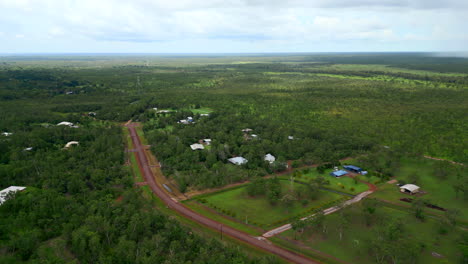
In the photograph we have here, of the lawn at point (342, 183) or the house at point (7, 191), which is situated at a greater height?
the house at point (7, 191)

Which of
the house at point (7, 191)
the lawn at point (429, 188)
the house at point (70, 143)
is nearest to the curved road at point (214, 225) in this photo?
the house at point (70, 143)

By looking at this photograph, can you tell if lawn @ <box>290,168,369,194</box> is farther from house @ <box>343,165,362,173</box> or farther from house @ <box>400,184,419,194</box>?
house @ <box>400,184,419,194</box>

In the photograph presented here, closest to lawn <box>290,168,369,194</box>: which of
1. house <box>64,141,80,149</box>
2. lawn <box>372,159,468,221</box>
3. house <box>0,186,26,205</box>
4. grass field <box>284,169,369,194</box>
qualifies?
grass field <box>284,169,369,194</box>

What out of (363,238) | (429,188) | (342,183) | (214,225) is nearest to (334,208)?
(363,238)

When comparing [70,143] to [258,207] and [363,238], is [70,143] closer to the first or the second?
[258,207]

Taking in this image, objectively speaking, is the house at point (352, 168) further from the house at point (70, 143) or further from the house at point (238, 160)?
the house at point (70, 143)

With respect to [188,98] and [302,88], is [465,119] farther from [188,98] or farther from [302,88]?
[188,98]
